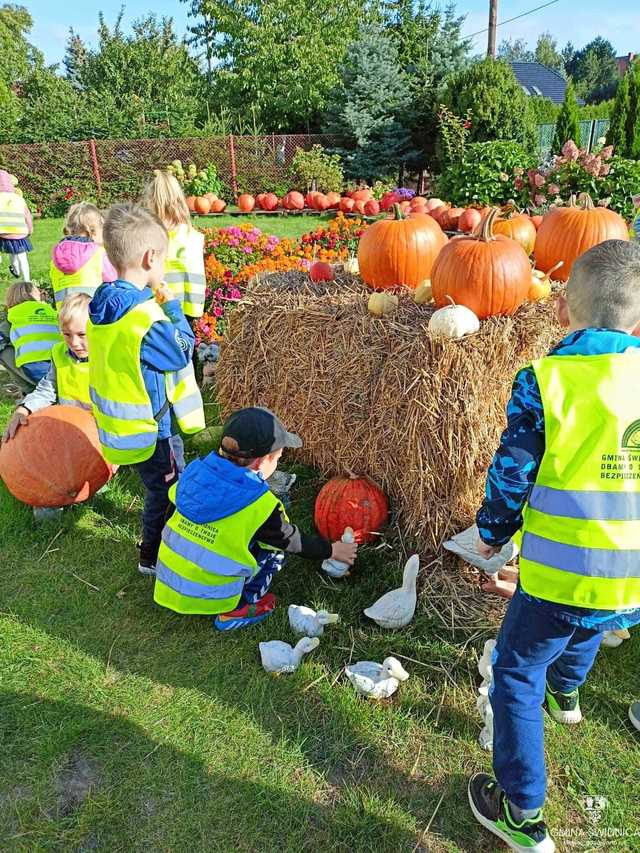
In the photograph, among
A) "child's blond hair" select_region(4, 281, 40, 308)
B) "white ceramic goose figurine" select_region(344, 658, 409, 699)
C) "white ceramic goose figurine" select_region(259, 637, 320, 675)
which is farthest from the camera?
"child's blond hair" select_region(4, 281, 40, 308)

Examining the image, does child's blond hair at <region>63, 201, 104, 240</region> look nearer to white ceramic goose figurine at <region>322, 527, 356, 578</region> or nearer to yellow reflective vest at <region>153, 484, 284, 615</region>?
yellow reflective vest at <region>153, 484, 284, 615</region>

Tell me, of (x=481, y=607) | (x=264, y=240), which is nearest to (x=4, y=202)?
(x=264, y=240)

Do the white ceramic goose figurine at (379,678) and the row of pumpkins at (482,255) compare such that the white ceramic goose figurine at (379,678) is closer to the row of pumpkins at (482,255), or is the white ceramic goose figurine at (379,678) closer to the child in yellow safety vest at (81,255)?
the row of pumpkins at (482,255)

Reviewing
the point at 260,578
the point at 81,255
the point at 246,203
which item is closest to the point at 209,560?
the point at 260,578

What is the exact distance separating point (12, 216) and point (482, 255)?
7472 mm

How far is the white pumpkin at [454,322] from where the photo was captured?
3.11 m

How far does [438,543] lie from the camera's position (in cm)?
341

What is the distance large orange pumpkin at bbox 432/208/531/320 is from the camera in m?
3.24

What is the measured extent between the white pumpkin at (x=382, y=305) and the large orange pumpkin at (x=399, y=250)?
0.37 meters

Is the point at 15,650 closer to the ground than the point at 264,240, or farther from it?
closer to the ground

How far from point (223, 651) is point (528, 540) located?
5.63ft

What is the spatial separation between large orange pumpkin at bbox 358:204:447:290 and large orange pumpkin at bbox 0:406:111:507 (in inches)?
85.8

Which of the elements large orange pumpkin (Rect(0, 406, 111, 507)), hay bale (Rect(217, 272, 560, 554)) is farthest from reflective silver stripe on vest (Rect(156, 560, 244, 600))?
large orange pumpkin (Rect(0, 406, 111, 507))

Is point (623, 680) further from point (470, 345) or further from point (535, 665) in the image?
point (470, 345)
